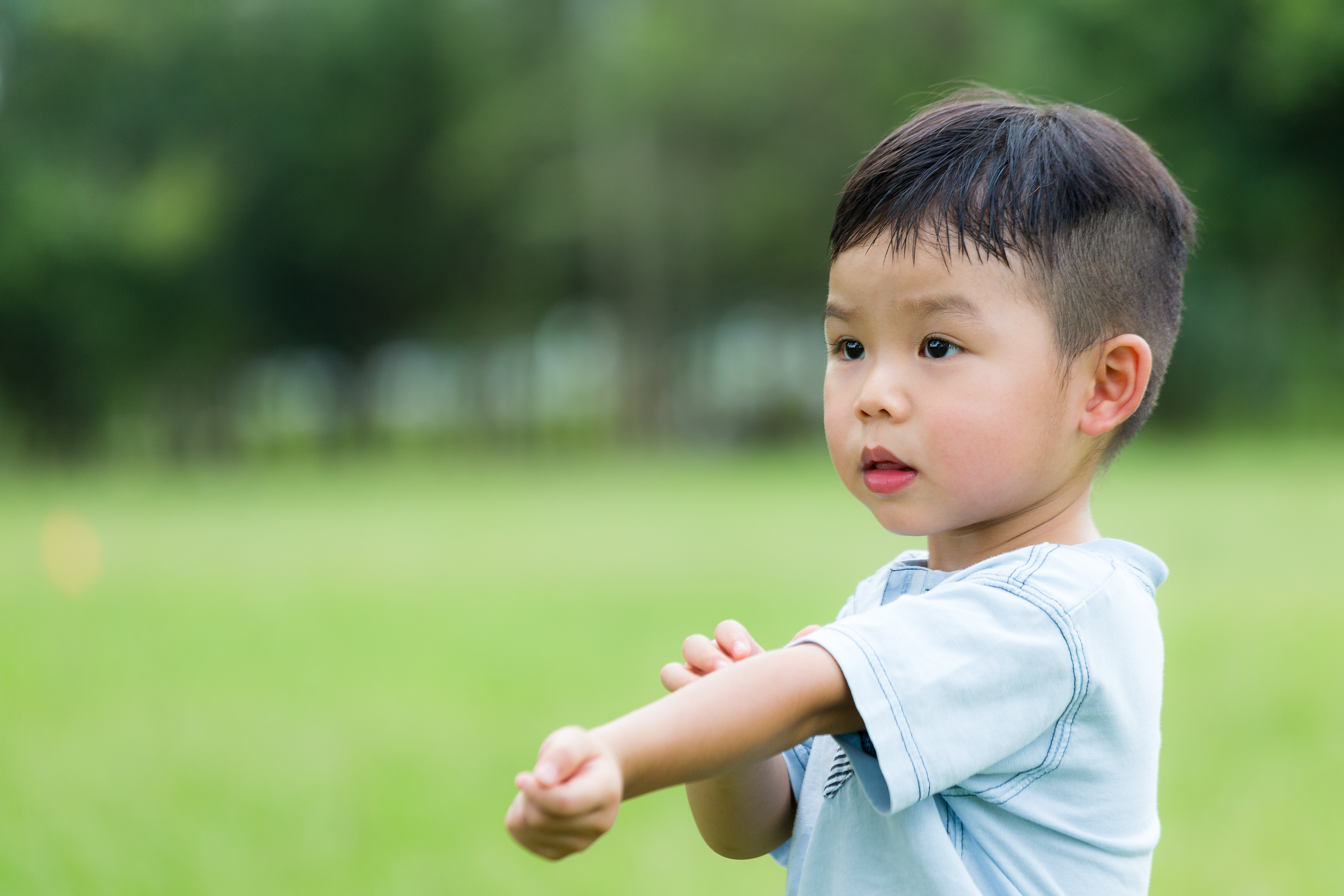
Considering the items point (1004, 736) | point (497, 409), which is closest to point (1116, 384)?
point (1004, 736)

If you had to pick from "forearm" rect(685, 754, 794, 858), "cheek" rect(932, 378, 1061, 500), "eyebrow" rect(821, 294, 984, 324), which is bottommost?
"forearm" rect(685, 754, 794, 858)

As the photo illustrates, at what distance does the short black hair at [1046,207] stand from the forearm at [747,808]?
52 cm

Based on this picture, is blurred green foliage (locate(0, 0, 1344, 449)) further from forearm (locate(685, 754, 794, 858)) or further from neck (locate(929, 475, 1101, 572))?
forearm (locate(685, 754, 794, 858))

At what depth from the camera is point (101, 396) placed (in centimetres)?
2391

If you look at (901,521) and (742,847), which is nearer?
(901,521)

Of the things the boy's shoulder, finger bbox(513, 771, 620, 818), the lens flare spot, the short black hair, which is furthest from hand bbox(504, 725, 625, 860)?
the lens flare spot

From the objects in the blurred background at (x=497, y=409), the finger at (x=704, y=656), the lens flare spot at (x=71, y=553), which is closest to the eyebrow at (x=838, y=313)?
the finger at (x=704, y=656)

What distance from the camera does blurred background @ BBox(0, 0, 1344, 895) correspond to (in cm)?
374

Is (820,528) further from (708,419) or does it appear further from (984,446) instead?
(708,419)

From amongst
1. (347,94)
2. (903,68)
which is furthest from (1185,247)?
(347,94)

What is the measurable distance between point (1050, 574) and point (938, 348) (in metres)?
0.25

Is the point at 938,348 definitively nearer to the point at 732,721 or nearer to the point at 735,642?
the point at 735,642

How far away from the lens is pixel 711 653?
4.17 feet

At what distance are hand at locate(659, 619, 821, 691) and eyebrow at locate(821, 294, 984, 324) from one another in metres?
0.33
